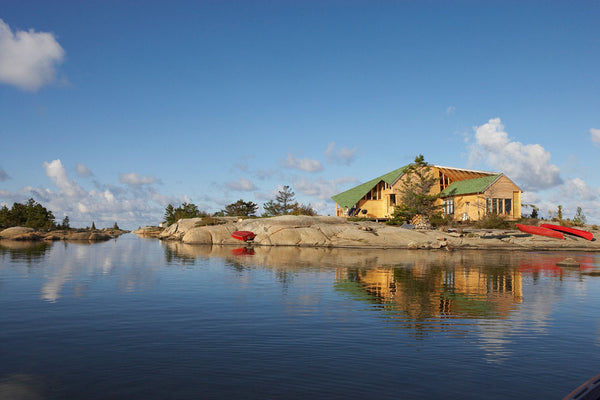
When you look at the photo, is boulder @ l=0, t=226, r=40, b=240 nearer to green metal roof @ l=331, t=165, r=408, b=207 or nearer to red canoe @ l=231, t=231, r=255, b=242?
red canoe @ l=231, t=231, r=255, b=242

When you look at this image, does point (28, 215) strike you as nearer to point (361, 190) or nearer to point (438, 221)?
point (361, 190)

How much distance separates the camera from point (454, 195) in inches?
2175

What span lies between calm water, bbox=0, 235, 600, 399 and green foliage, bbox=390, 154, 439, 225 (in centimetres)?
3357

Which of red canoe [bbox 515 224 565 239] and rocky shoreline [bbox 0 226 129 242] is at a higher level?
red canoe [bbox 515 224 565 239]

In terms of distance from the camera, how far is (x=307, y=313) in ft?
37.5

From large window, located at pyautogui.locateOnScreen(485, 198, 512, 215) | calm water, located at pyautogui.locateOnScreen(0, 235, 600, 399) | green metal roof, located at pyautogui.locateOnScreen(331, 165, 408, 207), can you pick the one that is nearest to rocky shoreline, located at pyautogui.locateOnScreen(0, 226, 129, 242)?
green metal roof, located at pyautogui.locateOnScreen(331, 165, 408, 207)

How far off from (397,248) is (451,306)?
29133mm

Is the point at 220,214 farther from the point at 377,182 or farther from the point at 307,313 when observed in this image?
the point at 307,313

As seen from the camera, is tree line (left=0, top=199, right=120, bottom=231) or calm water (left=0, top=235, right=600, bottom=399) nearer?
calm water (left=0, top=235, right=600, bottom=399)

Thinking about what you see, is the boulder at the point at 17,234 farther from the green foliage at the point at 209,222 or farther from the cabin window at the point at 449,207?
the cabin window at the point at 449,207

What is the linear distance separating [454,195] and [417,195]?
7.70 m

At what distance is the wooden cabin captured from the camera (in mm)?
50656

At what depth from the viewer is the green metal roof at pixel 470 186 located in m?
50.6

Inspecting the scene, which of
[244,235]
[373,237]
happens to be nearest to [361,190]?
[373,237]
